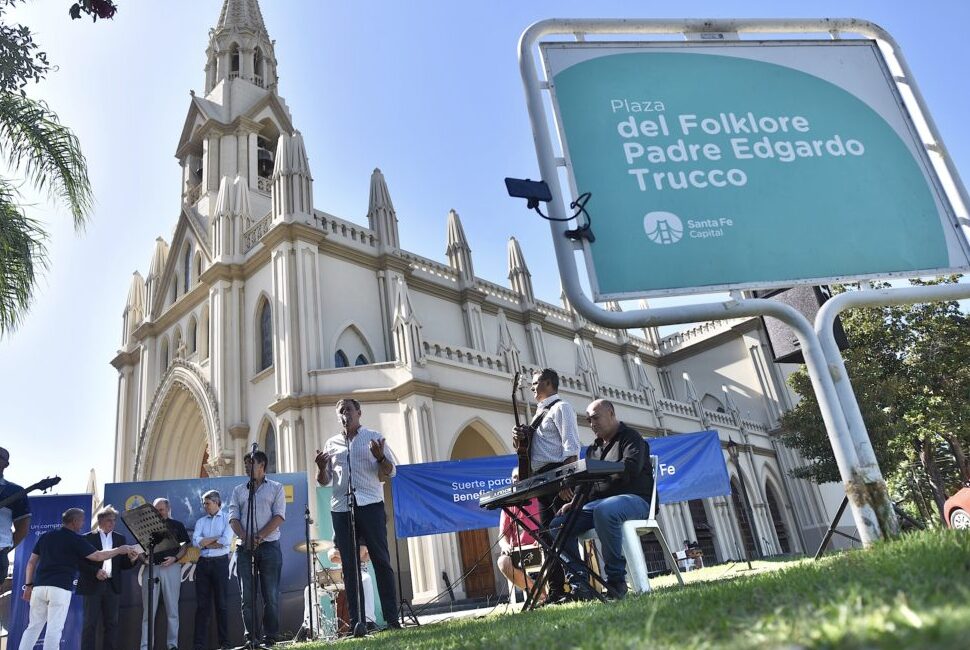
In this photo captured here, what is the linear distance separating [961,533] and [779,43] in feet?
9.33

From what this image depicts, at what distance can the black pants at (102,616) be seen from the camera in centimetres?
793

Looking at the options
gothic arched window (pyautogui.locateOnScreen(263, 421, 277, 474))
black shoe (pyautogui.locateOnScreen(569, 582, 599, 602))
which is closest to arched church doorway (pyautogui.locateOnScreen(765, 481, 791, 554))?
gothic arched window (pyautogui.locateOnScreen(263, 421, 277, 474))

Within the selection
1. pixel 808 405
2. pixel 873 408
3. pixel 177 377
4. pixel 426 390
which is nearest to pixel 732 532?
pixel 808 405

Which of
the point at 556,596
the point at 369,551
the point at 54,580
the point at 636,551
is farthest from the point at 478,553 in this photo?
the point at 636,551

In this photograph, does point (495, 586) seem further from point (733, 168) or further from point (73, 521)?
point (733, 168)

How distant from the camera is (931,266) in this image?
3.68 meters

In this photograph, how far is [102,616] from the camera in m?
8.73

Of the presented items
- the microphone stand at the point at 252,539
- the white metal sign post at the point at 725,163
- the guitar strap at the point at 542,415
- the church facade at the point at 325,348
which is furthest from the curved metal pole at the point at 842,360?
the church facade at the point at 325,348

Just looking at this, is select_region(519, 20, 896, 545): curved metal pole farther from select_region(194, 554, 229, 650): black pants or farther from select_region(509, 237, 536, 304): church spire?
select_region(509, 237, 536, 304): church spire

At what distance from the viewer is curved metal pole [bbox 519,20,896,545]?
308cm

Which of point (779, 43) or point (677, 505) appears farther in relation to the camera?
point (677, 505)

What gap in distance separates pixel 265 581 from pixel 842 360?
5.04m

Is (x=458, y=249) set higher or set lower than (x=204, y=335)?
higher

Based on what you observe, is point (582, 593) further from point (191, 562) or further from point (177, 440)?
point (177, 440)
